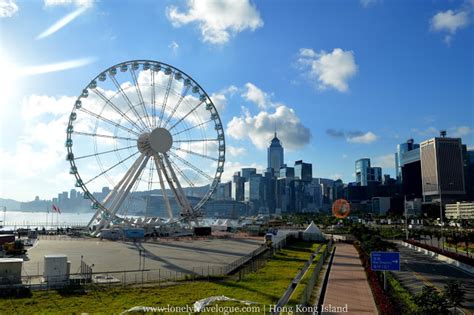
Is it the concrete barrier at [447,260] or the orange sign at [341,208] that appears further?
the orange sign at [341,208]

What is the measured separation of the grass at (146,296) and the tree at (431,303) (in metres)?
6.72

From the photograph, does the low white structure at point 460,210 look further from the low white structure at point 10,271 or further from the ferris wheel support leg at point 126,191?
the low white structure at point 10,271

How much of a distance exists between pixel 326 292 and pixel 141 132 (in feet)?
142

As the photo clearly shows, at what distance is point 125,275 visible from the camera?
94.5 ft

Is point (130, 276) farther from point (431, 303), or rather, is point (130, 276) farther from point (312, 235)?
point (312, 235)

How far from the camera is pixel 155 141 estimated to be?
62.4 meters

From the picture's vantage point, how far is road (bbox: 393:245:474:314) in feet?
89.9

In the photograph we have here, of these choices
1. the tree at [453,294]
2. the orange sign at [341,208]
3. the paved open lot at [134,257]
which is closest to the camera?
the tree at [453,294]

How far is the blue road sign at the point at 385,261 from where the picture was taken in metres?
22.9

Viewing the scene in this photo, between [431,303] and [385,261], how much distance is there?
7855mm

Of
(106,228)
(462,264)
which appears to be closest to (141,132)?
(106,228)

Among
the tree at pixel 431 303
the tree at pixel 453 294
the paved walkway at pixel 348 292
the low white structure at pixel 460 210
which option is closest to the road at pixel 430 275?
the paved walkway at pixel 348 292

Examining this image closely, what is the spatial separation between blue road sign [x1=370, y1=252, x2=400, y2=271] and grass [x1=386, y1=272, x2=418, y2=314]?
5.73 feet

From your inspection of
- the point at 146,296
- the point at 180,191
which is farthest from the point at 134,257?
the point at 180,191
